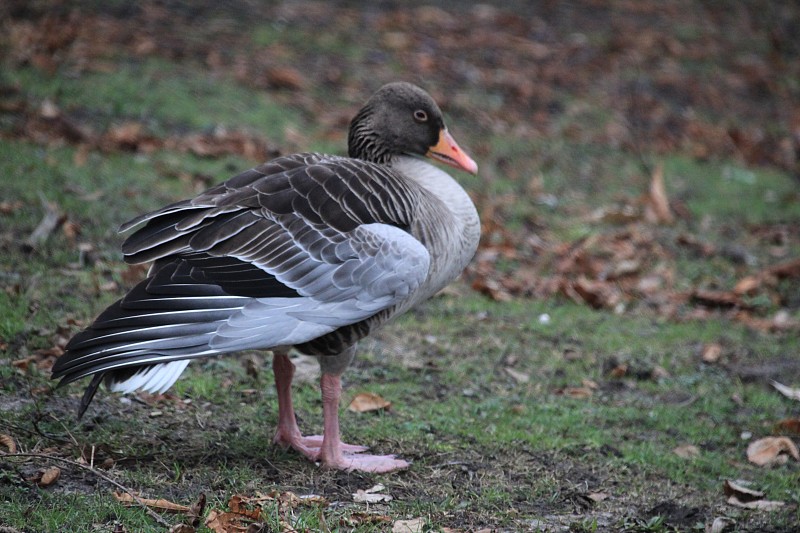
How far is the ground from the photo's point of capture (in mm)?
4445

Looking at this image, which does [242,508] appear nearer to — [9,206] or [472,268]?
[9,206]

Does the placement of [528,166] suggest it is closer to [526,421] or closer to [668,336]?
[668,336]

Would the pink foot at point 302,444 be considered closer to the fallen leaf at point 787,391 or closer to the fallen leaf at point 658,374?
the fallen leaf at point 658,374

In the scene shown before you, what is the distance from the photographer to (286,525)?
3.78 meters

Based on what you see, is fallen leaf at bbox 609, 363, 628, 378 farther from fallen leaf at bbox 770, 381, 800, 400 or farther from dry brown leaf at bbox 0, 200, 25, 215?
dry brown leaf at bbox 0, 200, 25, 215

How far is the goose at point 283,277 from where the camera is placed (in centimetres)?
405

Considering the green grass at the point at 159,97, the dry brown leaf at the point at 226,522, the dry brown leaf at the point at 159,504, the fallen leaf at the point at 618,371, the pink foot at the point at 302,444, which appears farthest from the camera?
the green grass at the point at 159,97

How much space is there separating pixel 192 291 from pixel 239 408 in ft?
4.23

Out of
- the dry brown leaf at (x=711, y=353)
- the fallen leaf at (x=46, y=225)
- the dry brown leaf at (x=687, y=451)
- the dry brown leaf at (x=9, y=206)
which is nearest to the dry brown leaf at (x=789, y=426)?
the dry brown leaf at (x=687, y=451)

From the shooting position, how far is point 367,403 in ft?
18.0

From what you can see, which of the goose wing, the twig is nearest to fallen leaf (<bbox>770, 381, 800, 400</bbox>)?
the goose wing

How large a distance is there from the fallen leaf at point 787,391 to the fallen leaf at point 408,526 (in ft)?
11.0

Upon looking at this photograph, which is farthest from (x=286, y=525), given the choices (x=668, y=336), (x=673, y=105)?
(x=673, y=105)

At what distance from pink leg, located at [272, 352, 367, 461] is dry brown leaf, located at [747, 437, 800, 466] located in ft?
7.67
